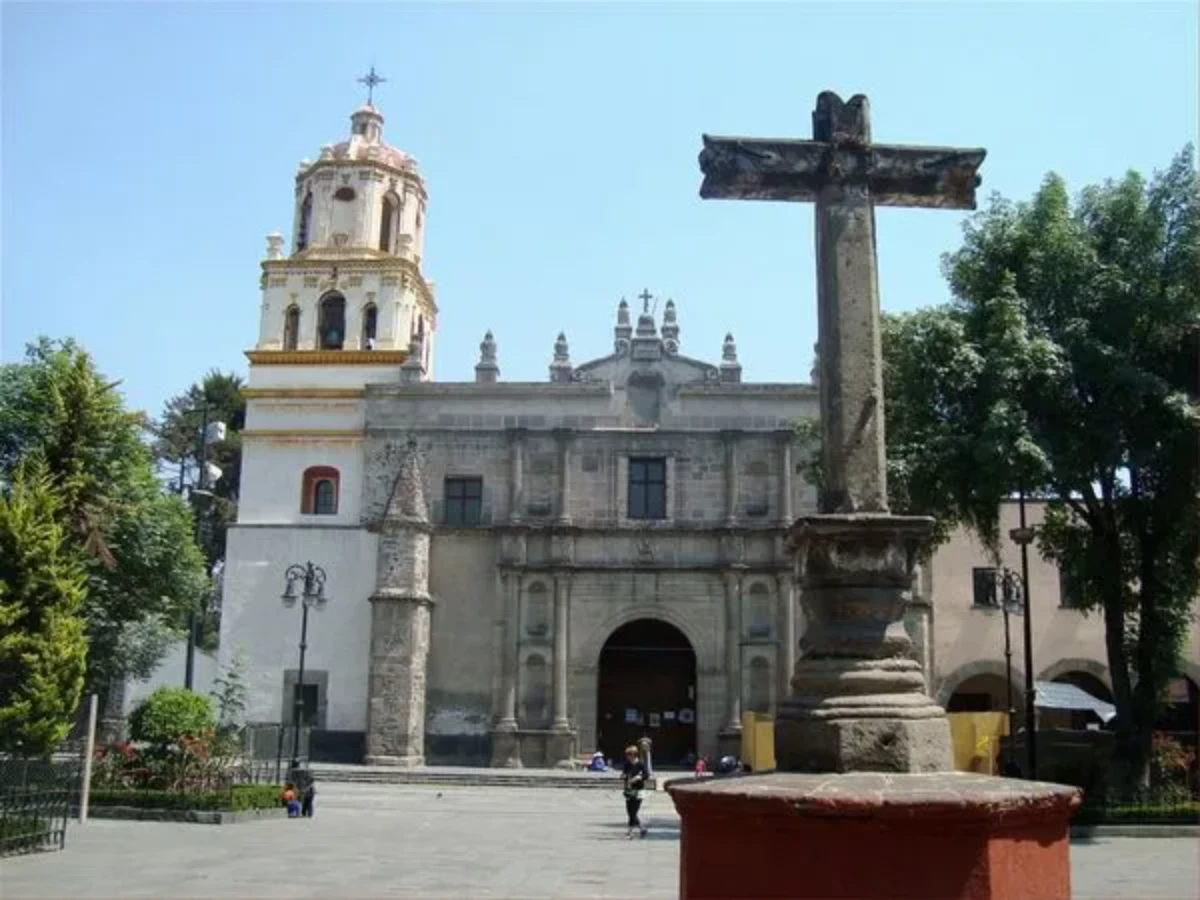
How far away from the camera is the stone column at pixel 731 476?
106ft

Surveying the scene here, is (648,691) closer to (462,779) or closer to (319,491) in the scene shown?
(462,779)

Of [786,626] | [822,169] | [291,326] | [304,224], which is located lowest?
[786,626]

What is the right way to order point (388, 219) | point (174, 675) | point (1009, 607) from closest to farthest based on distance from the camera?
point (1009, 607)
point (388, 219)
point (174, 675)

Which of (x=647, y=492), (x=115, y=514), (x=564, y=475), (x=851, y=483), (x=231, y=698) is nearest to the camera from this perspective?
(x=851, y=483)

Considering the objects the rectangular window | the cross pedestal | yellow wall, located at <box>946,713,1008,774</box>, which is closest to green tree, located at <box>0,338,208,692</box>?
the rectangular window

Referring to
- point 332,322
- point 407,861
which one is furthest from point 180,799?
point 332,322

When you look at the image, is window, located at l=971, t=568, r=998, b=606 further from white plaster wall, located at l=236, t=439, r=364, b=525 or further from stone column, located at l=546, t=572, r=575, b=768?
white plaster wall, located at l=236, t=439, r=364, b=525

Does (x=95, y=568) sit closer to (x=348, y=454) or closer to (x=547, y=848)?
(x=348, y=454)

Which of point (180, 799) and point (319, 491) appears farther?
point (319, 491)

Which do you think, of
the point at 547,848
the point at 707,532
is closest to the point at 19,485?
the point at 547,848

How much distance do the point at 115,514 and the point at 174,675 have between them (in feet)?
54.1

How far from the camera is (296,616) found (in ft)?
106

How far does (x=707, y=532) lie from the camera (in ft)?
106

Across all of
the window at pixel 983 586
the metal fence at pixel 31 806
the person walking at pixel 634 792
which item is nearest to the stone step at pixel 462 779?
the person walking at pixel 634 792
